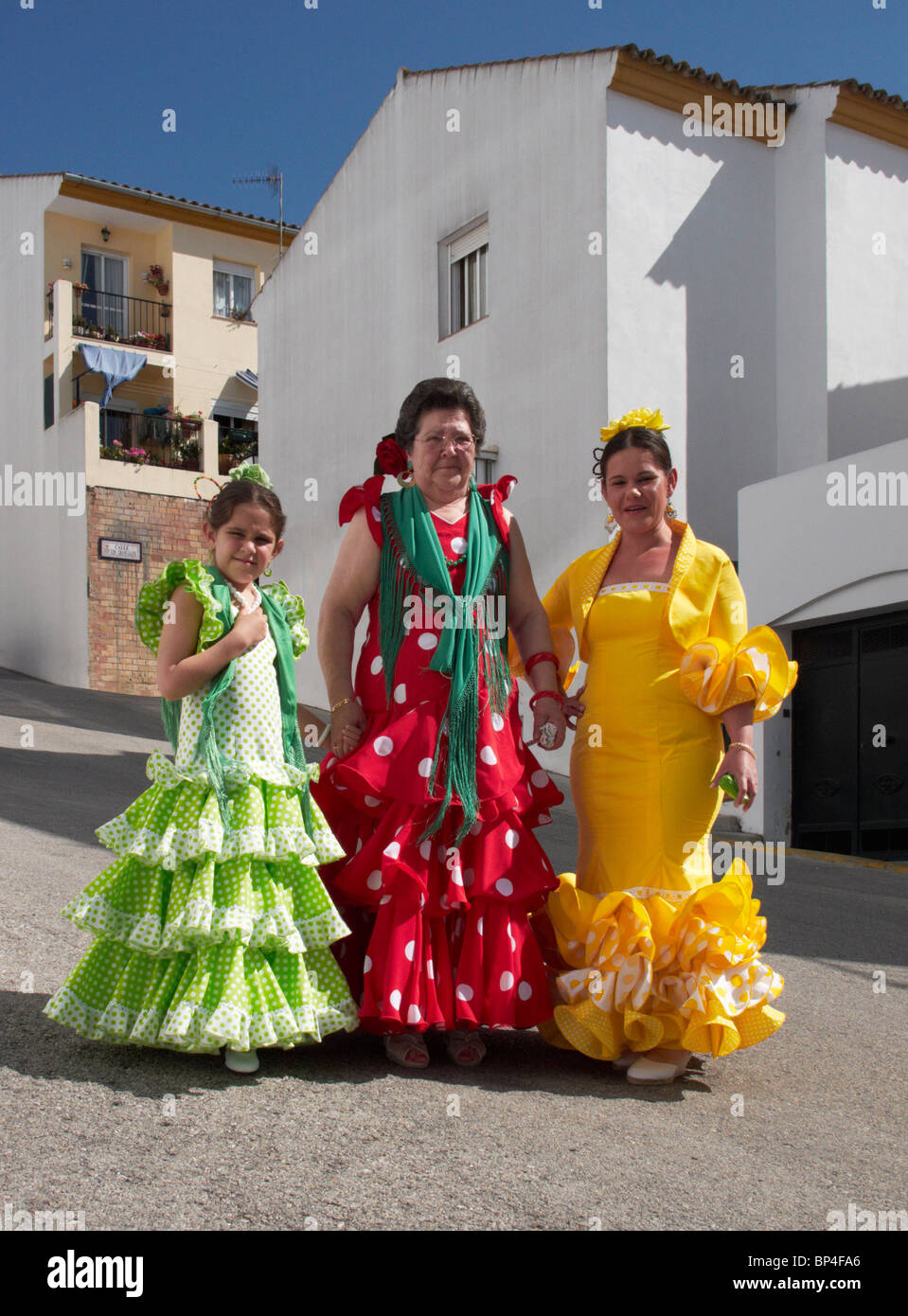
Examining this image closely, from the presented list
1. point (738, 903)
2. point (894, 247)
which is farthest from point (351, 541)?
point (894, 247)

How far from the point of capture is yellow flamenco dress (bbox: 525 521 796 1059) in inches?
136

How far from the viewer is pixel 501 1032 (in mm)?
3998

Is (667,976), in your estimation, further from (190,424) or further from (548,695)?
(190,424)

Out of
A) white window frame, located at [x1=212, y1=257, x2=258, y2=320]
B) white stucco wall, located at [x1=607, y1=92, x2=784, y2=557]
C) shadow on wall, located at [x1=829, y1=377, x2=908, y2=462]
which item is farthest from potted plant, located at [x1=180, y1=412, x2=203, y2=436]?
shadow on wall, located at [x1=829, y1=377, x2=908, y2=462]

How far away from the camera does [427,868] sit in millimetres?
3496

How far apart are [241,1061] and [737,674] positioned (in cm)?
176

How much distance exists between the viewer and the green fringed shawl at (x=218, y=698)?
3.36 meters

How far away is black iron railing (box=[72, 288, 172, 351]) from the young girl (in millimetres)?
24042

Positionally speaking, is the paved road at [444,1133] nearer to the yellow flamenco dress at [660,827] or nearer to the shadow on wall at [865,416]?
the yellow flamenco dress at [660,827]

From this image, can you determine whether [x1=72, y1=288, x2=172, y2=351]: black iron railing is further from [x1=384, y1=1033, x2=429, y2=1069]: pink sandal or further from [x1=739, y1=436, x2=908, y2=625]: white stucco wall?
[x1=384, y1=1033, x2=429, y2=1069]: pink sandal

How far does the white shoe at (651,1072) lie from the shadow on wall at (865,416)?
11.6m

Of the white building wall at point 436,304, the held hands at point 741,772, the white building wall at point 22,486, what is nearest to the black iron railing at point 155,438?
the white building wall at point 22,486

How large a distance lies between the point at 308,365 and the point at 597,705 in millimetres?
16390
